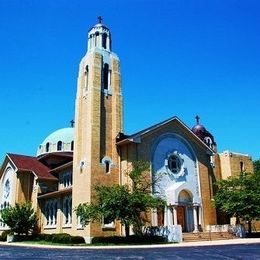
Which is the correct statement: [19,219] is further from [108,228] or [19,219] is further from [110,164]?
[110,164]

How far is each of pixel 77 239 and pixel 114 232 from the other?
13.7 feet

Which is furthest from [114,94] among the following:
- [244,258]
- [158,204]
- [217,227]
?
[244,258]

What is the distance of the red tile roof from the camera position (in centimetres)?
4506

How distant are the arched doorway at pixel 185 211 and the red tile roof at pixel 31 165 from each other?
1627cm

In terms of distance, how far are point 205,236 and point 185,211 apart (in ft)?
15.7

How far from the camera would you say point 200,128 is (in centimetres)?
5500

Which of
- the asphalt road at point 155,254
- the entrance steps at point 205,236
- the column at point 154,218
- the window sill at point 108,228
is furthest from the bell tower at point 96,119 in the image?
the asphalt road at point 155,254

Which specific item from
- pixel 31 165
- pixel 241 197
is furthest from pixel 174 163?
pixel 31 165

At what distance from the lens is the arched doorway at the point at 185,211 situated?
37125 millimetres

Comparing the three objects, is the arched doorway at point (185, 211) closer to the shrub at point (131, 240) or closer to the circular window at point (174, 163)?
the circular window at point (174, 163)

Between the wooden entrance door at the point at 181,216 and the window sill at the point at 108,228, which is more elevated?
the wooden entrance door at the point at 181,216

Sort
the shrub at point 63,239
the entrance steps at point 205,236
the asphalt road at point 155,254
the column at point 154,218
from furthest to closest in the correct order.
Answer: the column at point 154,218 → the entrance steps at point 205,236 → the shrub at point 63,239 → the asphalt road at point 155,254

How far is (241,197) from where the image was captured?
117ft

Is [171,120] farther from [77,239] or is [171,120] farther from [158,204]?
[77,239]
